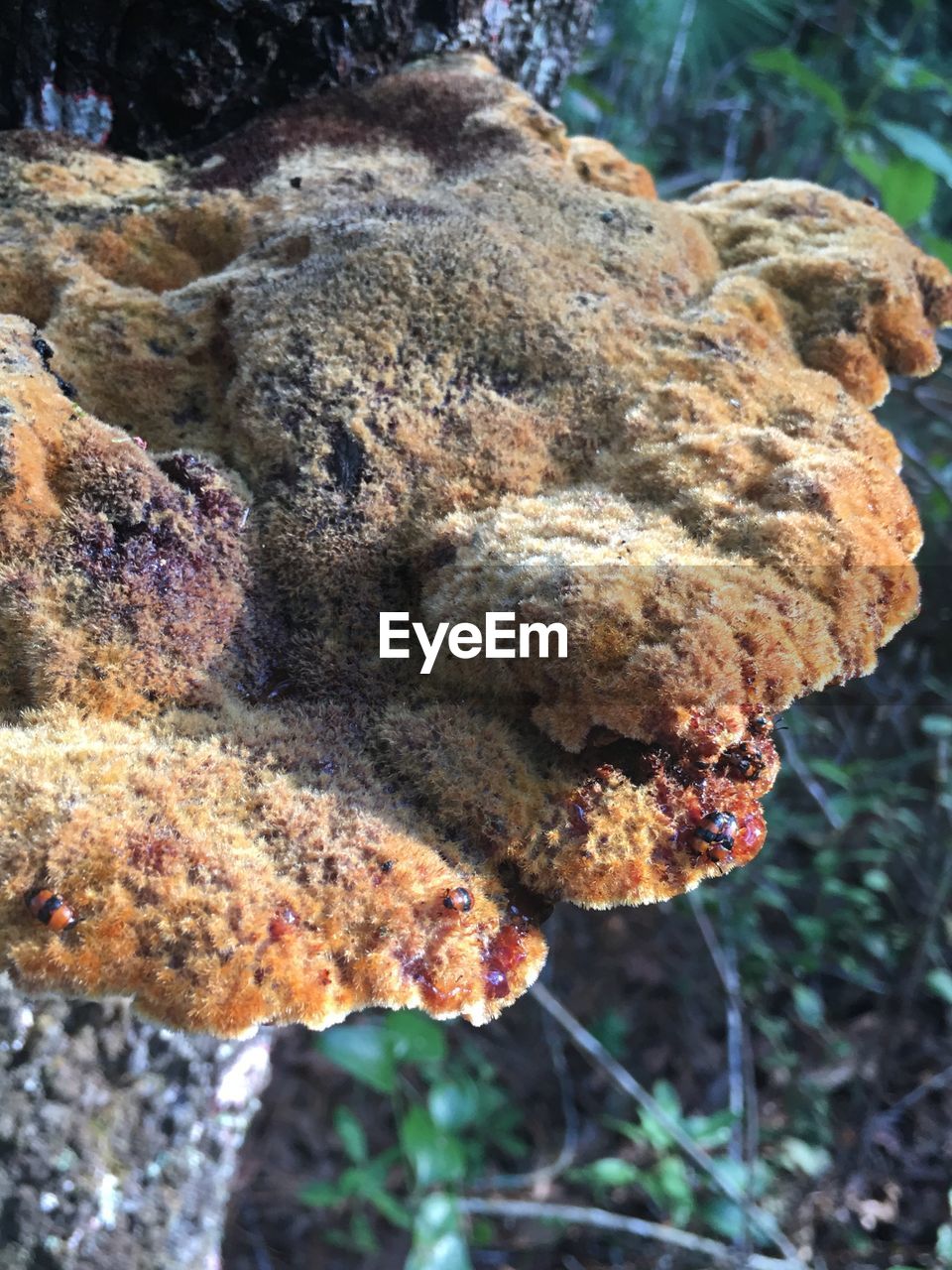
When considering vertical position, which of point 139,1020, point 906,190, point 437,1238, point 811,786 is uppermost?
point 906,190

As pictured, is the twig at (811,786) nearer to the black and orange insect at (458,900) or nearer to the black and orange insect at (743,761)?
the black and orange insect at (743,761)

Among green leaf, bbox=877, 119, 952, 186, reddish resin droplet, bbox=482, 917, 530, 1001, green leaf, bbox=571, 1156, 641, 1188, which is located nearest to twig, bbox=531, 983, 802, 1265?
green leaf, bbox=571, 1156, 641, 1188

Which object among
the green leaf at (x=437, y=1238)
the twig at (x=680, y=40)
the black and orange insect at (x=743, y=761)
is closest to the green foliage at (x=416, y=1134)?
the green leaf at (x=437, y=1238)

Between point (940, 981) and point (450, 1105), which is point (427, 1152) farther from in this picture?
point (940, 981)

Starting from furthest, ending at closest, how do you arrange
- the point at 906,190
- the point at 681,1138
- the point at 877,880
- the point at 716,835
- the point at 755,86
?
the point at 755,86
the point at 877,880
the point at 681,1138
the point at 906,190
the point at 716,835

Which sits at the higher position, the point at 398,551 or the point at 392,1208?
the point at 398,551

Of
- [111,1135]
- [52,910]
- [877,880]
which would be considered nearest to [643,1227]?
[877,880]

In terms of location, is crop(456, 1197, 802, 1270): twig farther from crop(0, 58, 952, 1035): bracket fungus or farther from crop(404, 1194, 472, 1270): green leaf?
crop(0, 58, 952, 1035): bracket fungus
